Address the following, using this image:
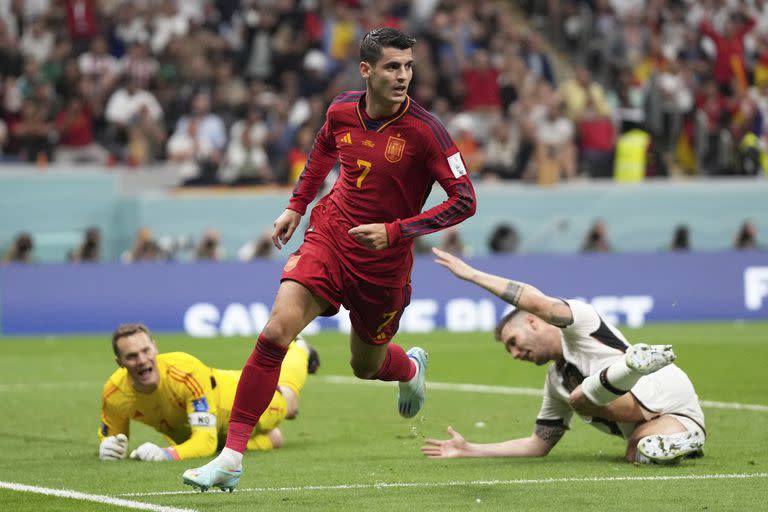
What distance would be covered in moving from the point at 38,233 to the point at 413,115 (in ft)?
50.1

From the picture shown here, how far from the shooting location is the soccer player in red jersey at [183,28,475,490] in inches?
298

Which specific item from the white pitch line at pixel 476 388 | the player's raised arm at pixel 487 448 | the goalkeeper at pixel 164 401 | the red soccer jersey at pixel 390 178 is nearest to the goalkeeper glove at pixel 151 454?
the goalkeeper at pixel 164 401

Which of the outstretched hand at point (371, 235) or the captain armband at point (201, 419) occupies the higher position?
the outstretched hand at point (371, 235)

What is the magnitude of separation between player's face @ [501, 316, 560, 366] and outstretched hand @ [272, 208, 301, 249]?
1439mm

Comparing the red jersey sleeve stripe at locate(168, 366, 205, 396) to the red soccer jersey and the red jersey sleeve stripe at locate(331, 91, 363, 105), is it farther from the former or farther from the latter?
the red jersey sleeve stripe at locate(331, 91, 363, 105)

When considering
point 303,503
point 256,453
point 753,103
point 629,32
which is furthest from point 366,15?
point 303,503

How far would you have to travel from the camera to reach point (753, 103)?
26.6m

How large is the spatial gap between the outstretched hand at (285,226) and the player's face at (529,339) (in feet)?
4.72

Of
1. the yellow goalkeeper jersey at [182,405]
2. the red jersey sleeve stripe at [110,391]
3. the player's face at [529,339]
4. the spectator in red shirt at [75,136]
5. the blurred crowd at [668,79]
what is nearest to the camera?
the player's face at [529,339]

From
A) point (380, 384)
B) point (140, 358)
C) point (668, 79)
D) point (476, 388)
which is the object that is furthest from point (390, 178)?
point (668, 79)

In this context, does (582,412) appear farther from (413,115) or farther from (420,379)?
(413,115)

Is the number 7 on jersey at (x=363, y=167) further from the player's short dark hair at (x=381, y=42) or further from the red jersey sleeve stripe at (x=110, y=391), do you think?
the red jersey sleeve stripe at (x=110, y=391)

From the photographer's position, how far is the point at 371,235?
7543 millimetres

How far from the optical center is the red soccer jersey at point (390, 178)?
25.8ft
